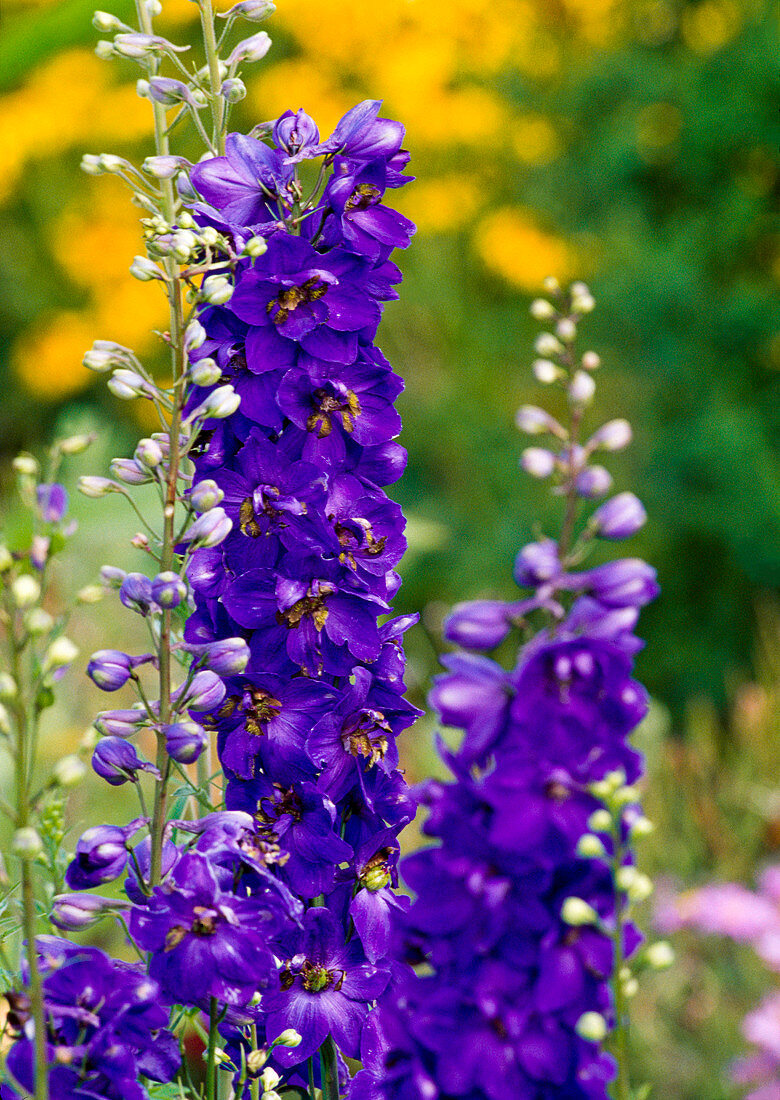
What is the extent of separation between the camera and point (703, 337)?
4.95 meters

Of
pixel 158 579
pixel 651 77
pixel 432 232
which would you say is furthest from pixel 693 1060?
pixel 651 77

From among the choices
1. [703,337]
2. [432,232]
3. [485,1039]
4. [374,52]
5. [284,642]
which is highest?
[374,52]

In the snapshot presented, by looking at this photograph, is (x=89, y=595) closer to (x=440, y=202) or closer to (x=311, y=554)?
(x=311, y=554)

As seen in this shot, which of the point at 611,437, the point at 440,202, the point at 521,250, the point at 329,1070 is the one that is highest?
the point at 440,202

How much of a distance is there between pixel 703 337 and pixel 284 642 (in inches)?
177

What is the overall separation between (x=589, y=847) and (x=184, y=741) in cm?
24

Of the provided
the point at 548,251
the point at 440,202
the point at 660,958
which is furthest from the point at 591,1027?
the point at 548,251

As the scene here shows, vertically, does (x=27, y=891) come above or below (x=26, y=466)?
below

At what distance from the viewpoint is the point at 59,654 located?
0.56m

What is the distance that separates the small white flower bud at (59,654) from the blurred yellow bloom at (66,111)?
4324 millimetres

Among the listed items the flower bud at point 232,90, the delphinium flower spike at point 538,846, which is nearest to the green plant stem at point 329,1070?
the delphinium flower spike at point 538,846

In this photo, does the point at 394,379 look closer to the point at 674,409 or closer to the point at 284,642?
the point at 284,642

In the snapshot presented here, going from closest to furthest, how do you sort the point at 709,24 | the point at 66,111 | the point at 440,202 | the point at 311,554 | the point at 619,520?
the point at 619,520 < the point at 311,554 < the point at 440,202 < the point at 66,111 < the point at 709,24

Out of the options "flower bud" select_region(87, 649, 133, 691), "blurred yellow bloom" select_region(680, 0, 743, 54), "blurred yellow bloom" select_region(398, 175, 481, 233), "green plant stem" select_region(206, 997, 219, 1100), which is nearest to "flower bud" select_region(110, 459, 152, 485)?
"flower bud" select_region(87, 649, 133, 691)
